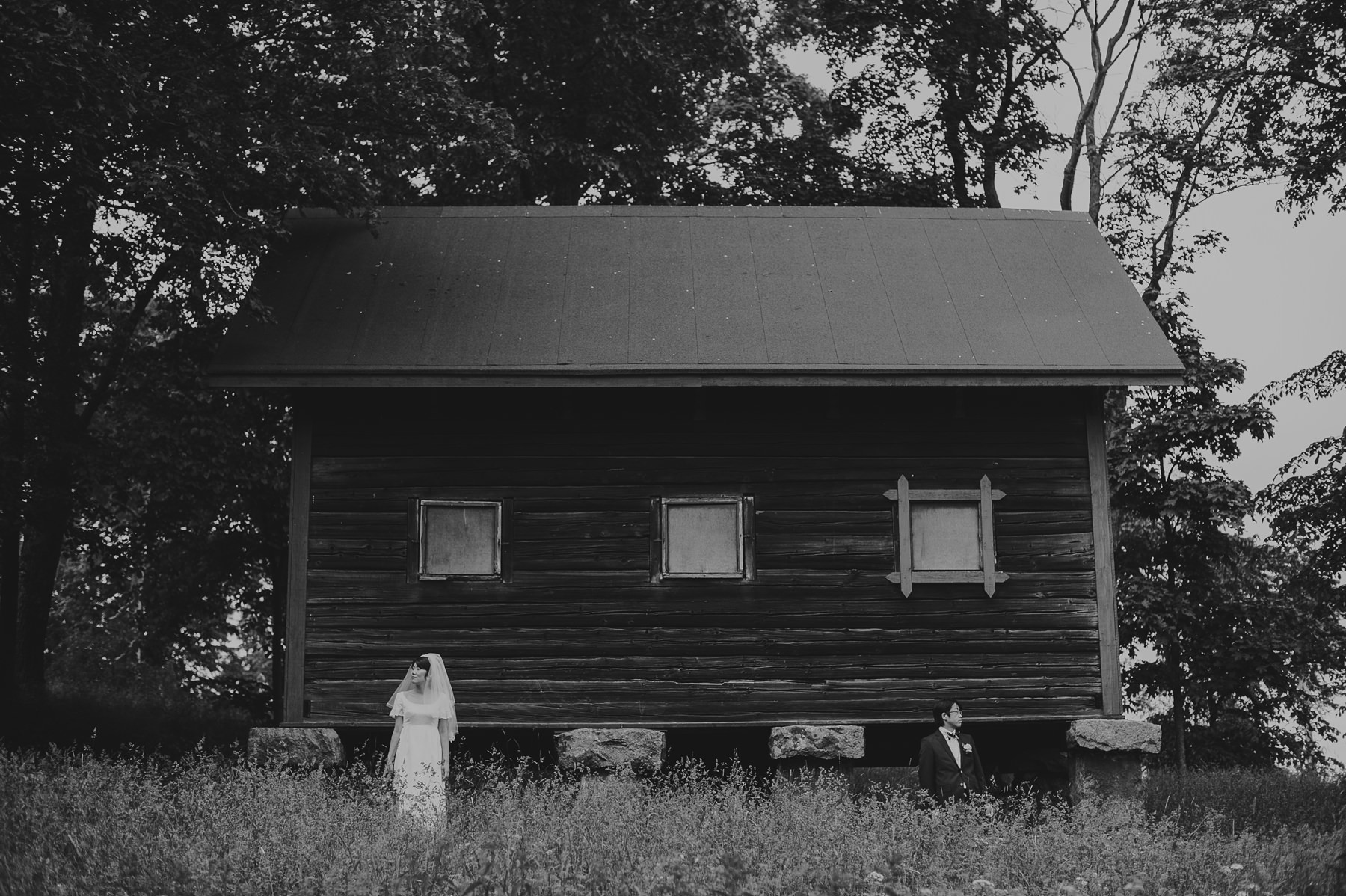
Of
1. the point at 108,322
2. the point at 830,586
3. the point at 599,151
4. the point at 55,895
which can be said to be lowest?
the point at 55,895

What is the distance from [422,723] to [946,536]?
17.9 feet

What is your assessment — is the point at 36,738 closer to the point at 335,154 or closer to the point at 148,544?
the point at 148,544

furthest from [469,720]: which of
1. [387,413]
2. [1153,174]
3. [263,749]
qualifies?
[1153,174]

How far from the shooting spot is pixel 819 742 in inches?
560

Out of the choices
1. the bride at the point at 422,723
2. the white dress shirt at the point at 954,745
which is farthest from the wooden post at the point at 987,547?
the bride at the point at 422,723

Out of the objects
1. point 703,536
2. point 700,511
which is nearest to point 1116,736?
point 703,536

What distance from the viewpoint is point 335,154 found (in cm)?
1784

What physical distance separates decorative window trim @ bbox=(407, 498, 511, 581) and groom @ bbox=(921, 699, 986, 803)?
446 cm

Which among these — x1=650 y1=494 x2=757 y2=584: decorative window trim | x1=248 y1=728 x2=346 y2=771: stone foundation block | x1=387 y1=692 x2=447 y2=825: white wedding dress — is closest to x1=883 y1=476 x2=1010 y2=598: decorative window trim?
x1=650 y1=494 x2=757 y2=584: decorative window trim

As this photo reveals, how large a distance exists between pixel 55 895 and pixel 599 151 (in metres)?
19.1

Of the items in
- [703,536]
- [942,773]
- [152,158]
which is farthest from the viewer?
[152,158]

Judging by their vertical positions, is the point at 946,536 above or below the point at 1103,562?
above

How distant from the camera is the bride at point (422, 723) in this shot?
508 inches

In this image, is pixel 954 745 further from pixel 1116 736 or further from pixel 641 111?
pixel 641 111
